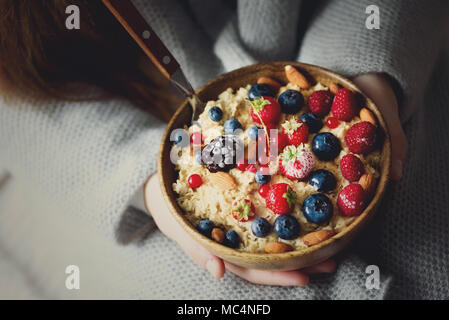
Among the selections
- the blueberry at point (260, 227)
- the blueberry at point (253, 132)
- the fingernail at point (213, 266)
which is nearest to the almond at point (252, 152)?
the blueberry at point (253, 132)

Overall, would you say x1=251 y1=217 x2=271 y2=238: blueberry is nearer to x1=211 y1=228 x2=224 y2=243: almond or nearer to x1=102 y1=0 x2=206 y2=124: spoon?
x1=211 y1=228 x2=224 y2=243: almond

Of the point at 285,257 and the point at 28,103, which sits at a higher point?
the point at 28,103

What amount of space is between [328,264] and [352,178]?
0.70ft

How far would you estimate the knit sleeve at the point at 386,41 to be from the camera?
2.66ft

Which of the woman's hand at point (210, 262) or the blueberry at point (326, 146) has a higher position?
the blueberry at point (326, 146)

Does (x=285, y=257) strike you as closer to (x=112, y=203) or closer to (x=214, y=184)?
(x=214, y=184)

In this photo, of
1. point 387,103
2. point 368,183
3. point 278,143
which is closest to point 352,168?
point 368,183

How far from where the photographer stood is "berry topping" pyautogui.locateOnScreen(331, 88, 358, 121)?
2.17 ft

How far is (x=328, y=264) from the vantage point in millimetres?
730

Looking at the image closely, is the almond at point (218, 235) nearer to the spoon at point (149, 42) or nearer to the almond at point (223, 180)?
the almond at point (223, 180)

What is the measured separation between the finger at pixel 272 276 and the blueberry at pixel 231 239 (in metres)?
0.14

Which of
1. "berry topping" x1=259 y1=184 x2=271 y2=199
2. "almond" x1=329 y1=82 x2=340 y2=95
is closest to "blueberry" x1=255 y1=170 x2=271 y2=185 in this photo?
"berry topping" x1=259 y1=184 x2=271 y2=199
